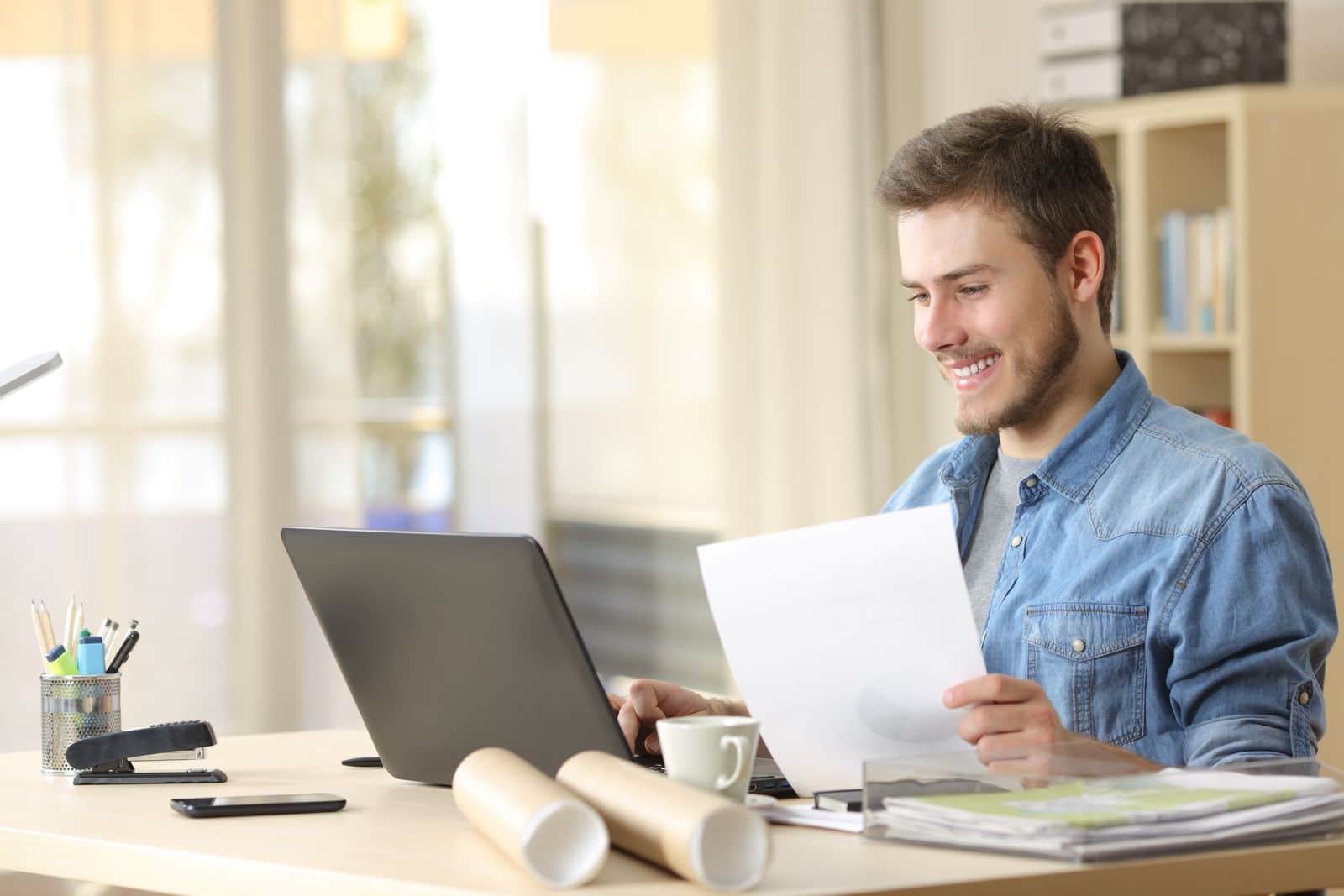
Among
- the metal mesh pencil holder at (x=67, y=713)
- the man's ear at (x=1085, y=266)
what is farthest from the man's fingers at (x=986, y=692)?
the metal mesh pencil holder at (x=67, y=713)

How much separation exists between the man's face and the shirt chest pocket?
0.80ft

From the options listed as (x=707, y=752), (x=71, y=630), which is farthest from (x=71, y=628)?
(x=707, y=752)

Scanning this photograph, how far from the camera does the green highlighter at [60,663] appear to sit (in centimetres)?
165

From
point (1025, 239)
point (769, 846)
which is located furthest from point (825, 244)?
point (769, 846)

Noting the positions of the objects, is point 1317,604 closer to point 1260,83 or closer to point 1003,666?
point 1003,666

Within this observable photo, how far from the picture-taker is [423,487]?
3420 mm

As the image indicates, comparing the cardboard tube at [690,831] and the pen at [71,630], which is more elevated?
the pen at [71,630]

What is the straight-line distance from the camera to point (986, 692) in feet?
4.18

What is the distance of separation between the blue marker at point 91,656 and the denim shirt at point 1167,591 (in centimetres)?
85

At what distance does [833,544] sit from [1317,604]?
532 mm

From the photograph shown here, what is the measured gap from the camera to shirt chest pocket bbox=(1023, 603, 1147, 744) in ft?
5.16

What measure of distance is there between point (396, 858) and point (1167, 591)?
2.40 feet

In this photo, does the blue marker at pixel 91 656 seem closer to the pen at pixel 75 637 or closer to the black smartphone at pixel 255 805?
the pen at pixel 75 637

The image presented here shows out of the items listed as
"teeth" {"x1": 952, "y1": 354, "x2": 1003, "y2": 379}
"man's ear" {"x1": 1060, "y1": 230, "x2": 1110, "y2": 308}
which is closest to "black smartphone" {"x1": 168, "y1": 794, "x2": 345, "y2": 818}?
"teeth" {"x1": 952, "y1": 354, "x2": 1003, "y2": 379}
